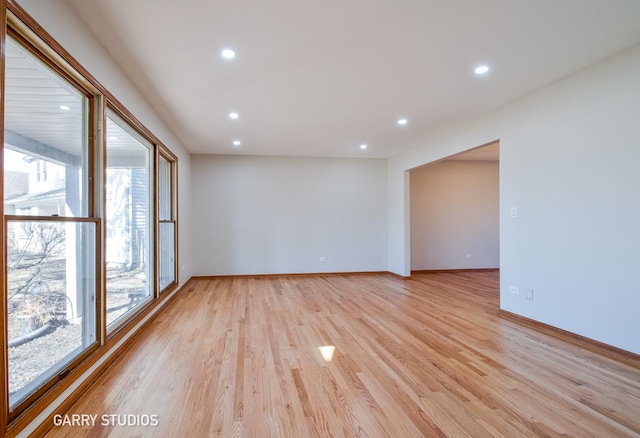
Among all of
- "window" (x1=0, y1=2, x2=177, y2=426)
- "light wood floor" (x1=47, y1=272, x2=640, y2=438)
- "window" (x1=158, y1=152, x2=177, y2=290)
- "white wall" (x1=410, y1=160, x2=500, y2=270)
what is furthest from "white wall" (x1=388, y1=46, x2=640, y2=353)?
"window" (x1=158, y1=152, x2=177, y2=290)

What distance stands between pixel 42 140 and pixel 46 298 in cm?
94

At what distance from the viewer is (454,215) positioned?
720cm

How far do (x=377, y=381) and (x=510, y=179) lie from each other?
300 centimetres

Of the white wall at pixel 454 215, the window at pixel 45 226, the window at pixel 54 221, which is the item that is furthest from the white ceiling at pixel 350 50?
the white wall at pixel 454 215

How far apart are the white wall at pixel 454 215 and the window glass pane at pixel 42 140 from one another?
6.24 m

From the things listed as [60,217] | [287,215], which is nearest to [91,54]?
[60,217]

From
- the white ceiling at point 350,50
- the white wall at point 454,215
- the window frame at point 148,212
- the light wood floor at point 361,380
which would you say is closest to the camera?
the light wood floor at point 361,380

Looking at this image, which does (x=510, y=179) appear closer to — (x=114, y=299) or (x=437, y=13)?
(x=437, y=13)

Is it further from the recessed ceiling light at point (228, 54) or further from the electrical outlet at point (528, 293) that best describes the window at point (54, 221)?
the electrical outlet at point (528, 293)

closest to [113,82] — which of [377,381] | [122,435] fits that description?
[122,435]

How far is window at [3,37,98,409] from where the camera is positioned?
1.58 metres

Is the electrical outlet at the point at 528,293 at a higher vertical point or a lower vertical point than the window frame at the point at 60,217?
lower

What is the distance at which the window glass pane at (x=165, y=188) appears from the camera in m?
4.64

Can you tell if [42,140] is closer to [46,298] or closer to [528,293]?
[46,298]
